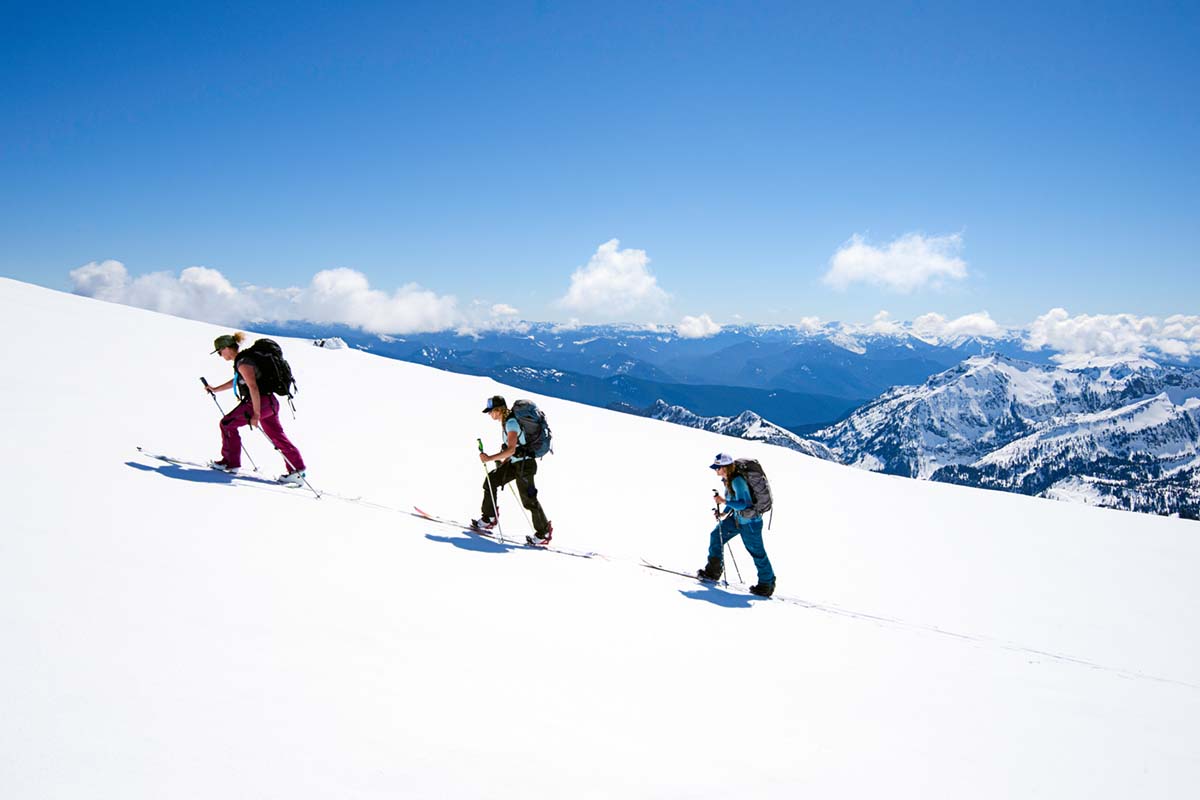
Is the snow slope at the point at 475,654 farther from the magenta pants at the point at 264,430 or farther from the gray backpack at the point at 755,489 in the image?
the gray backpack at the point at 755,489

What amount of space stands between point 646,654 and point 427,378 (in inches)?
856

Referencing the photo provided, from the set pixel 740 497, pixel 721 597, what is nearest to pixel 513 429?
pixel 740 497

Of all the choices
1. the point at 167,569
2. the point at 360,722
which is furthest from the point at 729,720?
the point at 167,569

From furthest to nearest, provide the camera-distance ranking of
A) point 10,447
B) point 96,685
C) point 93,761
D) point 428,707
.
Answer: point 10,447 → point 428,707 → point 96,685 → point 93,761

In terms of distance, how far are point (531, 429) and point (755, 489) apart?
3.80 m

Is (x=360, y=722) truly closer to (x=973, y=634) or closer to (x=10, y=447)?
(x=10, y=447)

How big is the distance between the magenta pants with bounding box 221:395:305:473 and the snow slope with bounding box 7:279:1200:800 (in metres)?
0.94

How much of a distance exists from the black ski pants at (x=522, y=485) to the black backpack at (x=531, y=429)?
0.21m

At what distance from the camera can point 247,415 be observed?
Answer: 878 cm

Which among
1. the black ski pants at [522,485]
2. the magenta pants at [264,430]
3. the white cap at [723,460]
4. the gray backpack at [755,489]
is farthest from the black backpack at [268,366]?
the gray backpack at [755,489]

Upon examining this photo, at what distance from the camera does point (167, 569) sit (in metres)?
4.82

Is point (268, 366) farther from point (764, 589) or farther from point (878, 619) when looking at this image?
point (878, 619)

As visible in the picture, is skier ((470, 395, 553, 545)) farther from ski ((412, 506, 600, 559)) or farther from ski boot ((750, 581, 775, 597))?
ski boot ((750, 581, 775, 597))

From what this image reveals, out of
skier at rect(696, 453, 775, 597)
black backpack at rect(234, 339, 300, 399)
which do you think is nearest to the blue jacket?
skier at rect(696, 453, 775, 597)
